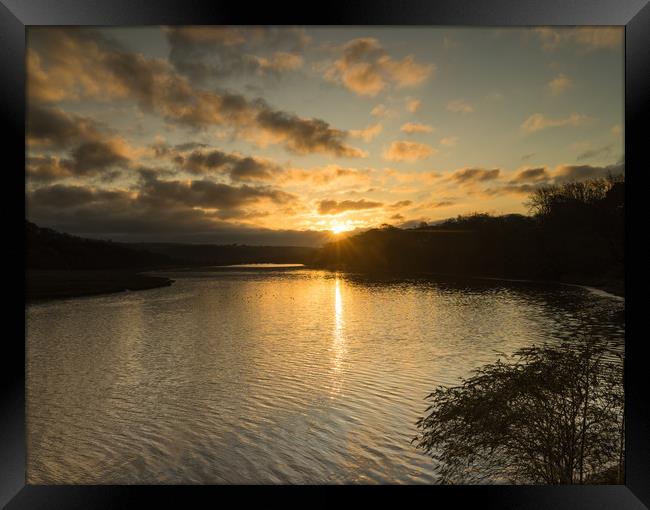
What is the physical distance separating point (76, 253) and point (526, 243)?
3942 centimetres

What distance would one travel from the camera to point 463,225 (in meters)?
40.2

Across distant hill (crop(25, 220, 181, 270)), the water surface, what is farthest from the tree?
distant hill (crop(25, 220, 181, 270))

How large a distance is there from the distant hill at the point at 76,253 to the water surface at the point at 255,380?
8.16 m

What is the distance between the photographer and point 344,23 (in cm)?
400

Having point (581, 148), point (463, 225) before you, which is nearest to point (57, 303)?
point (581, 148)

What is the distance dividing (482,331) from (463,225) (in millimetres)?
22470

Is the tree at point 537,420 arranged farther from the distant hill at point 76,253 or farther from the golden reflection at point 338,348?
the distant hill at point 76,253

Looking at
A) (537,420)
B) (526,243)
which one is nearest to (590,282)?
(526,243)

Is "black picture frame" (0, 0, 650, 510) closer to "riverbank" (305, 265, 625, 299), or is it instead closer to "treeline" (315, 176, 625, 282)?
"treeline" (315, 176, 625, 282)

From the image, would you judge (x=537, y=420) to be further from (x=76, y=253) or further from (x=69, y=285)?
(x=76, y=253)

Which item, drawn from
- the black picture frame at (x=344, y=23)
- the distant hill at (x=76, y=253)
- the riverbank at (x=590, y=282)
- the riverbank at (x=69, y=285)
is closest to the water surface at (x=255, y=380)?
the riverbank at (x=590, y=282)

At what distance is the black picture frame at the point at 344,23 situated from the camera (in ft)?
12.7

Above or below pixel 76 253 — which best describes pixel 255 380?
below

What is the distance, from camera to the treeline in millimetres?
19984
